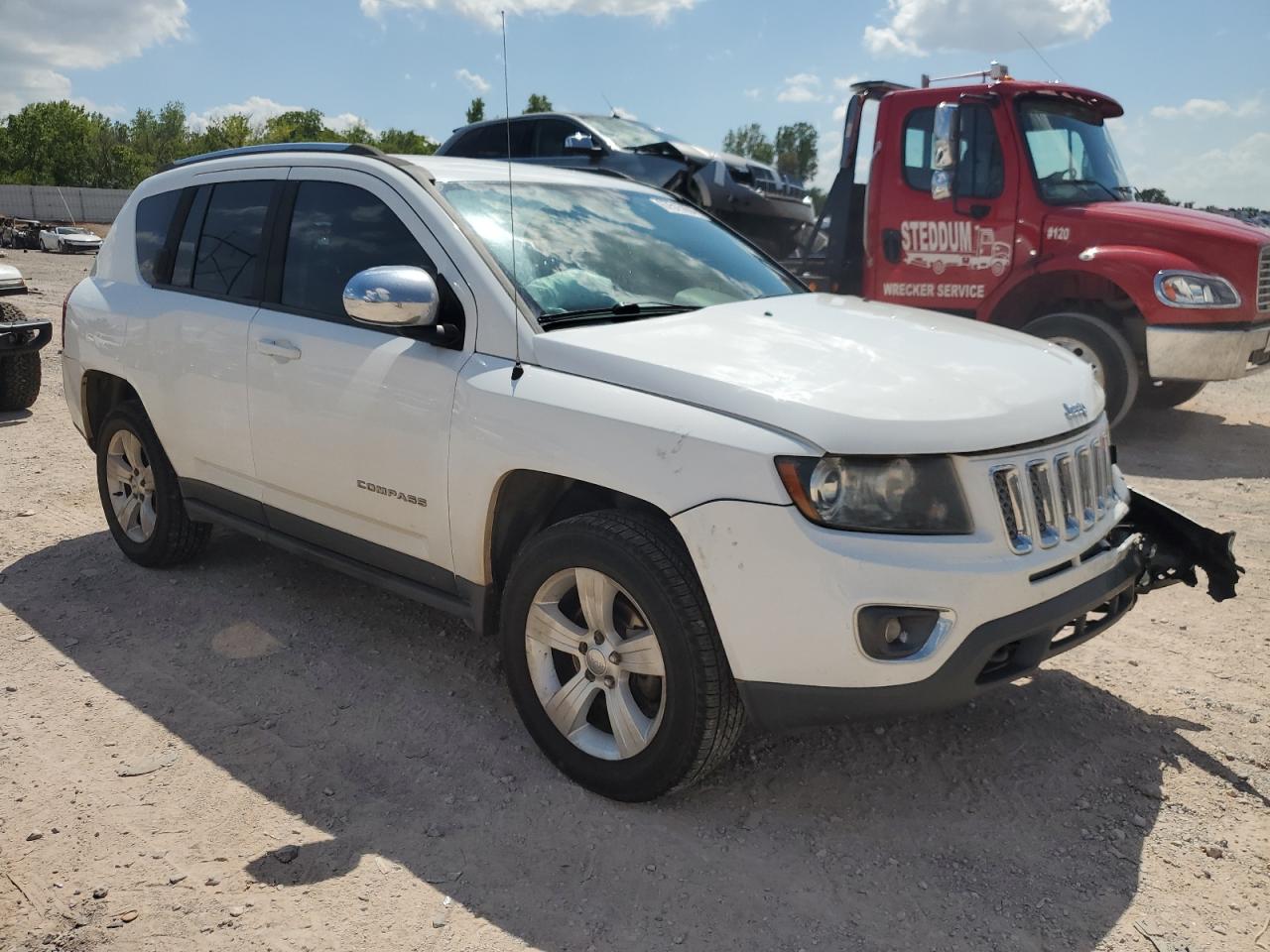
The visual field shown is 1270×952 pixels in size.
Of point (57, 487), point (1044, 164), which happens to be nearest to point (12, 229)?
point (57, 487)

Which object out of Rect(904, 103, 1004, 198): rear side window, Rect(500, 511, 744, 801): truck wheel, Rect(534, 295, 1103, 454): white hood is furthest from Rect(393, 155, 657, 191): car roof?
Rect(904, 103, 1004, 198): rear side window

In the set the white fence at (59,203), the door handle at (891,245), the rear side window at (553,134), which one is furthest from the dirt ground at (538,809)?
the white fence at (59,203)

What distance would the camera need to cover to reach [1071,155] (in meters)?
7.92

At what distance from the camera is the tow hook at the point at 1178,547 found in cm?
356

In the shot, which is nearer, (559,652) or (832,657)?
(832,657)

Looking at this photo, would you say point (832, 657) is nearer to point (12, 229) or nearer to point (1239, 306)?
point (1239, 306)

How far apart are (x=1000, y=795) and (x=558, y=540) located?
Result: 152 centimetres

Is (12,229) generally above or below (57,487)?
above

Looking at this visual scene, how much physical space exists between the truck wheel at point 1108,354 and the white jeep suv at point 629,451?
4.01 metres

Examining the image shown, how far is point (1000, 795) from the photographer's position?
125 inches

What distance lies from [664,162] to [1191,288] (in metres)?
5.33

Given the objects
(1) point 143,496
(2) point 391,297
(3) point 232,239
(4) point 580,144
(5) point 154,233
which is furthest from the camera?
(4) point 580,144

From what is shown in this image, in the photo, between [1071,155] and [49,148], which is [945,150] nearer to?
[1071,155]

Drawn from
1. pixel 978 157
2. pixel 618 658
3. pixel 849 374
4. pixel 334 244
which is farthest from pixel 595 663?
pixel 978 157
